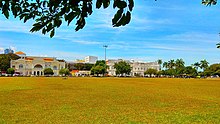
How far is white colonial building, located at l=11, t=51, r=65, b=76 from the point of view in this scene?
395 feet

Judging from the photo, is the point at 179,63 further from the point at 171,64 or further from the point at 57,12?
the point at 57,12

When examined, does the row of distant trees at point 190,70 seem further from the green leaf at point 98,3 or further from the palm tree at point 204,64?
the green leaf at point 98,3

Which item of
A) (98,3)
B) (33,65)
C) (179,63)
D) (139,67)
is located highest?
(179,63)

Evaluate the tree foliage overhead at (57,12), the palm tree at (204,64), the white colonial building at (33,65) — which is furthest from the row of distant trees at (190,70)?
the tree foliage overhead at (57,12)

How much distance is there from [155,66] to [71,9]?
159756mm

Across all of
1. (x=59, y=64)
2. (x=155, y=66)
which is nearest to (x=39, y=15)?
(x=59, y=64)

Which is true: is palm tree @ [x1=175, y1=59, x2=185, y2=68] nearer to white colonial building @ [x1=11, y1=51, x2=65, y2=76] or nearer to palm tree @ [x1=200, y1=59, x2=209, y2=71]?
palm tree @ [x1=200, y1=59, x2=209, y2=71]

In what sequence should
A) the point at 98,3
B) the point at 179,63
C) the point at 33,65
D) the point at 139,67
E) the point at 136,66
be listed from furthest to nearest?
1. the point at 139,67
2. the point at 136,66
3. the point at 179,63
4. the point at 33,65
5. the point at 98,3

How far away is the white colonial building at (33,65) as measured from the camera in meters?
120

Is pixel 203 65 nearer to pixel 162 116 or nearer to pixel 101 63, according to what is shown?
pixel 101 63

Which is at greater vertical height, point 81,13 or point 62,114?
point 81,13

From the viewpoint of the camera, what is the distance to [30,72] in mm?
122938

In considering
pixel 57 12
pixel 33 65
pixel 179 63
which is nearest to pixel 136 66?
pixel 179 63

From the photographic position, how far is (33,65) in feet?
406
